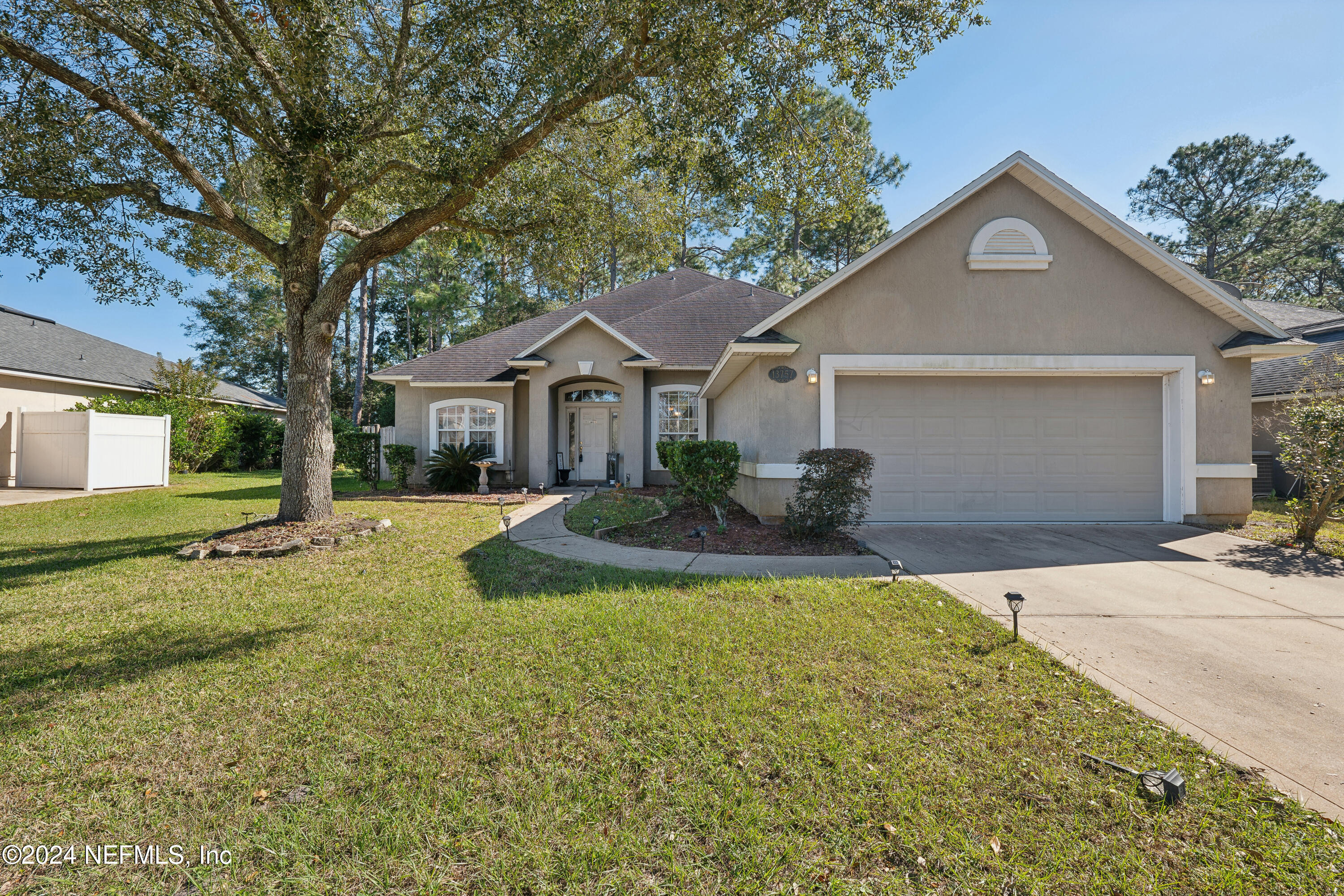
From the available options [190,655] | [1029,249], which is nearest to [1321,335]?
[1029,249]

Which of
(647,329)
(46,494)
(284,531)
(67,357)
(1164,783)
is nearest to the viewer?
(1164,783)

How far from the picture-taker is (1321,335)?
14.3m

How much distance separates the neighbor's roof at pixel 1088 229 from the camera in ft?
26.2

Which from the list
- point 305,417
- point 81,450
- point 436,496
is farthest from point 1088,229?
point 81,450

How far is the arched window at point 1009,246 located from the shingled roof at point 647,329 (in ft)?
21.4

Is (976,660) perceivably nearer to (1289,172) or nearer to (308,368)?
(308,368)

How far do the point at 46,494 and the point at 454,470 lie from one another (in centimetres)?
986

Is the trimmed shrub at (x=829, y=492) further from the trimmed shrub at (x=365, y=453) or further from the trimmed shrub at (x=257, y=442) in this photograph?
the trimmed shrub at (x=257, y=442)

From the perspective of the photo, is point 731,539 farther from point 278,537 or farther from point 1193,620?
point 278,537

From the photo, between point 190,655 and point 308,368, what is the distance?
544 cm

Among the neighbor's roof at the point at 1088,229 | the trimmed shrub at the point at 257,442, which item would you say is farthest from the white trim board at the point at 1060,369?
the trimmed shrub at the point at 257,442

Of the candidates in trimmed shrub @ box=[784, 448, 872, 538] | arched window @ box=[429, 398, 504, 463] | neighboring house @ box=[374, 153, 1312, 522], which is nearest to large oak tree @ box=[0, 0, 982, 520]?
neighboring house @ box=[374, 153, 1312, 522]

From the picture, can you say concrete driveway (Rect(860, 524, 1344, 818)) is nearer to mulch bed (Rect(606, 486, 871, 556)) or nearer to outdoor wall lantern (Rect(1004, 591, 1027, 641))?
outdoor wall lantern (Rect(1004, 591, 1027, 641))

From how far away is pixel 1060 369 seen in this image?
8.27m
